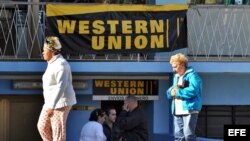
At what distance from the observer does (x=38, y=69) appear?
1188 centimetres

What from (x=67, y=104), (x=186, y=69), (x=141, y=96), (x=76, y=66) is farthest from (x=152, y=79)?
(x=67, y=104)

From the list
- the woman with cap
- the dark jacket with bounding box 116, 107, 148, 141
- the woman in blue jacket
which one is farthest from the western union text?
the woman in blue jacket

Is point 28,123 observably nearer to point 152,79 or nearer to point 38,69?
point 38,69

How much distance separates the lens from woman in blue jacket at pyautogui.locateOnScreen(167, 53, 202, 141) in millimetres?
8992

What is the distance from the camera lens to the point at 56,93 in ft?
26.6

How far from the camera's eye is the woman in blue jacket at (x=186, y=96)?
29.5 feet

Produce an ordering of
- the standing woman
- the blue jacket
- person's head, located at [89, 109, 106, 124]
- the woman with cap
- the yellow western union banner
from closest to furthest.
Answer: the standing woman, the blue jacket, the woman with cap, person's head, located at [89, 109, 106, 124], the yellow western union banner

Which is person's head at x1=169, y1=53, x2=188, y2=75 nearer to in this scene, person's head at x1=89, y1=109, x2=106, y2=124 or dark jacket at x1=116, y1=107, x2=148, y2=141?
dark jacket at x1=116, y1=107, x2=148, y2=141

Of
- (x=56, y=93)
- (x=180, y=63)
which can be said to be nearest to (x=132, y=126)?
(x=180, y=63)

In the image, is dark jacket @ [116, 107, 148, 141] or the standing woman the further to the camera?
dark jacket @ [116, 107, 148, 141]

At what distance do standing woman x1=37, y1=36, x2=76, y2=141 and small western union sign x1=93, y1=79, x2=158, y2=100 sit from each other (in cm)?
430

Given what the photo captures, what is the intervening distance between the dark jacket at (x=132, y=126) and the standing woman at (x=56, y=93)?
157 cm

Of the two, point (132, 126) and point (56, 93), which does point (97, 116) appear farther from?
point (56, 93)

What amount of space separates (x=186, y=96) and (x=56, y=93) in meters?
1.95
